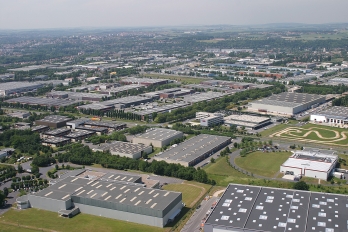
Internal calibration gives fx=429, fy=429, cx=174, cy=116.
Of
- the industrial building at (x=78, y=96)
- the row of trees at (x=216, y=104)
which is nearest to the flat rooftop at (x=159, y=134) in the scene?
the row of trees at (x=216, y=104)

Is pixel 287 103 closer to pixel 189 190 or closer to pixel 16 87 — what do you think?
pixel 189 190

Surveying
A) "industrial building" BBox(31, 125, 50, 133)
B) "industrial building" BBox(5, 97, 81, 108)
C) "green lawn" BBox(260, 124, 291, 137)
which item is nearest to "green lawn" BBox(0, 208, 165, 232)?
"industrial building" BBox(31, 125, 50, 133)

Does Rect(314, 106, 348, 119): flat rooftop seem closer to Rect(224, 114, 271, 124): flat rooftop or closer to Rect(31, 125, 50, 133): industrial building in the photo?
Rect(224, 114, 271, 124): flat rooftop

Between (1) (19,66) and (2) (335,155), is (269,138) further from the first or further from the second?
(1) (19,66)

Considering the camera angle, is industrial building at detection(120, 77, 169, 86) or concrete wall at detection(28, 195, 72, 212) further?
industrial building at detection(120, 77, 169, 86)

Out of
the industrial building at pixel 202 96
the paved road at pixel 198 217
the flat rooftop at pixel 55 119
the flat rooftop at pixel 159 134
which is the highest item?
the flat rooftop at pixel 55 119

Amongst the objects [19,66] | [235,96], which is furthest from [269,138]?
[19,66]

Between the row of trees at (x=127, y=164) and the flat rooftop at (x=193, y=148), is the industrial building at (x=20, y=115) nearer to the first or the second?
the row of trees at (x=127, y=164)
